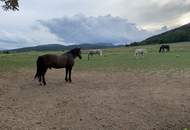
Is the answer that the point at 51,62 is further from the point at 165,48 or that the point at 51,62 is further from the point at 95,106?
the point at 165,48

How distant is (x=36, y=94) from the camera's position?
1367cm

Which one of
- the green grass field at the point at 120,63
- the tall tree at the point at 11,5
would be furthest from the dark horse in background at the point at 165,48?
the tall tree at the point at 11,5

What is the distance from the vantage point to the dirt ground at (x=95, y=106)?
9.16 metres

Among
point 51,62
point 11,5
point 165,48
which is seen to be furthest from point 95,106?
point 165,48

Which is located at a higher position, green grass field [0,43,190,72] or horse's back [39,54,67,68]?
horse's back [39,54,67,68]

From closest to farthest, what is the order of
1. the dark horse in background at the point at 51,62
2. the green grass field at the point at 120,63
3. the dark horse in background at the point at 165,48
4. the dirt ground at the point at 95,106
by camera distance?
1. the dirt ground at the point at 95,106
2. the dark horse in background at the point at 51,62
3. the green grass field at the point at 120,63
4. the dark horse in background at the point at 165,48

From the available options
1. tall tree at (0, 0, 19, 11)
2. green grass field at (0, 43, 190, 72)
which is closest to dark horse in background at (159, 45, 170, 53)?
green grass field at (0, 43, 190, 72)

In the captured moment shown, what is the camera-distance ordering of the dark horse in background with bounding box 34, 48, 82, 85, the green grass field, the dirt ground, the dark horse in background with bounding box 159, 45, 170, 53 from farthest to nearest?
1. the dark horse in background with bounding box 159, 45, 170, 53
2. the green grass field
3. the dark horse in background with bounding box 34, 48, 82, 85
4. the dirt ground

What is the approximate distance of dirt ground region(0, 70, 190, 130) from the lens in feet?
30.0

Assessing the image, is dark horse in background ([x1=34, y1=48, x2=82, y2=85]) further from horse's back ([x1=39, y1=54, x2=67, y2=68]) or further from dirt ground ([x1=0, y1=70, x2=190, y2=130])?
dirt ground ([x1=0, y1=70, x2=190, y2=130])

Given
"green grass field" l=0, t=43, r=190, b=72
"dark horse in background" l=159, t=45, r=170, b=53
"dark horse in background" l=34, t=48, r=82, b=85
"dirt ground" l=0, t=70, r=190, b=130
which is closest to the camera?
"dirt ground" l=0, t=70, r=190, b=130

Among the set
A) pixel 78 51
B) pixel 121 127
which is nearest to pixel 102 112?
pixel 121 127

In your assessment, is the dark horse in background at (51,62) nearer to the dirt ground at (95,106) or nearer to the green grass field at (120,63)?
the dirt ground at (95,106)

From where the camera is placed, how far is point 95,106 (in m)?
11.2
